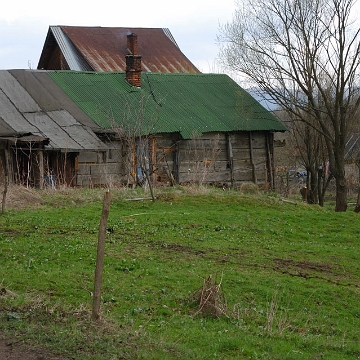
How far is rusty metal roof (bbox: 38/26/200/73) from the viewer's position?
37.2 m

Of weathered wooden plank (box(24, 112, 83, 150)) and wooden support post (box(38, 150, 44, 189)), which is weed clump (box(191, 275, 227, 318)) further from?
weathered wooden plank (box(24, 112, 83, 150))

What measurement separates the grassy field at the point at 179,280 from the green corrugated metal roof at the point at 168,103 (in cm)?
794

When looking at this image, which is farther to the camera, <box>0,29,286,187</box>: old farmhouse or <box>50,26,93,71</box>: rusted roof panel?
<box>50,26,93,71</box>: rusted roof panel

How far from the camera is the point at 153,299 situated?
35.6 feet

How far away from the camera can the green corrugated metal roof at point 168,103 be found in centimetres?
2919

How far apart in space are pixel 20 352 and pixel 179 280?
503 centimetres

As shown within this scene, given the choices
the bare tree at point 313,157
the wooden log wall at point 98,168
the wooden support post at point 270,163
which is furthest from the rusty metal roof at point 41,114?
the bare tree at point 313,157

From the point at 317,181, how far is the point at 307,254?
21.6 meters

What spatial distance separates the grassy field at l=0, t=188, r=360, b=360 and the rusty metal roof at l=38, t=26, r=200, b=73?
16970mm

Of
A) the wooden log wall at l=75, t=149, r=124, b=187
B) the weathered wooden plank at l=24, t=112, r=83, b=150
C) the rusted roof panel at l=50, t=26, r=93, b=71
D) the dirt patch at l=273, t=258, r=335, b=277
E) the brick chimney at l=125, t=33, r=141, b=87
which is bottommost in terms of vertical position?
the dirt patch at l=273, t=258, r=335, b=277

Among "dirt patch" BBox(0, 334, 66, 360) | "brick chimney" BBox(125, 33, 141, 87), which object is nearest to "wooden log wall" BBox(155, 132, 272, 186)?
"brick chimney" BBox(125, 33, 141, 87)

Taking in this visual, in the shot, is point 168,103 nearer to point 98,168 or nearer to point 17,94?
point 98,168

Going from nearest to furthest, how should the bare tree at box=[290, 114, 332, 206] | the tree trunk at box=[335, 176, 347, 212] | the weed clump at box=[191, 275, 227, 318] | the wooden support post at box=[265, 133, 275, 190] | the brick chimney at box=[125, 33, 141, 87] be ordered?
the weed clump at box=[191, 275, 227, 318], the tree trunk at box=[335, 176, 347, 212], the brick chimney at box=[125, 33, 141, 87], the wooden support post at box=[265, 133, 275, 190], the bare tree at box=[290, 114, 332, 206]

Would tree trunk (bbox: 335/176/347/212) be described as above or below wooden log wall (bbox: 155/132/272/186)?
below
